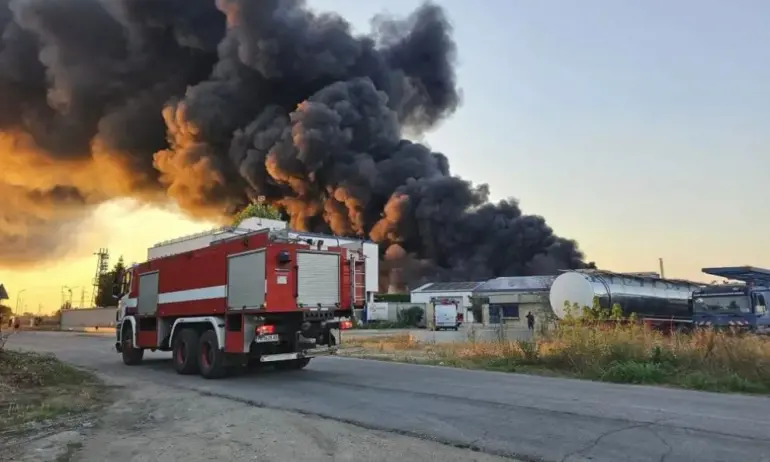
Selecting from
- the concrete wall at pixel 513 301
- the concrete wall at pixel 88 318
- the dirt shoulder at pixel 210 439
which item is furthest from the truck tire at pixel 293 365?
the concrete wall at pixel 88 318

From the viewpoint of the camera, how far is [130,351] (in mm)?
15328

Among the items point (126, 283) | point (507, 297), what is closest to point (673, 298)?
point (126, 283)

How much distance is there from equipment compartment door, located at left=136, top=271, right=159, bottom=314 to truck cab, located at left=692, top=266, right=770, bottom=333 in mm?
15303

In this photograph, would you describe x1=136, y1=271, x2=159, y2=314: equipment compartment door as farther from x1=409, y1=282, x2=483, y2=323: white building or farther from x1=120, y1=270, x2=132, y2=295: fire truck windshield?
x1=409, y1=282, x2=483, y2=323: white building

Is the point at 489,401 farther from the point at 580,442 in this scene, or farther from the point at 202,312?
the point at 202,312

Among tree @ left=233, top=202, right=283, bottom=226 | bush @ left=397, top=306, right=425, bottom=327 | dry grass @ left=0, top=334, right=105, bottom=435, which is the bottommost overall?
dry grass @ left=0, top=334, right=105, bottom=435

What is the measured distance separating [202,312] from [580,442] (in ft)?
27.9

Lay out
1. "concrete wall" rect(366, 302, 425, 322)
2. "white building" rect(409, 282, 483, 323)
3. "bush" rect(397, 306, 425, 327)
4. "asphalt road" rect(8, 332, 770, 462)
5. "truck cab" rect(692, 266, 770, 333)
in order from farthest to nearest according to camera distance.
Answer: "white building" rect(409, 282, 483, 323)
"concrete wall" rect(366, 302, 425, 322)
"bush" rect(397, 306, 425, 327)
"truck cab" rect(692, 266, 770, 333)
"asphalt road" rect(8, 332, 770, 462)

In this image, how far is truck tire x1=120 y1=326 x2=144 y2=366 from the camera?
15.2 metres

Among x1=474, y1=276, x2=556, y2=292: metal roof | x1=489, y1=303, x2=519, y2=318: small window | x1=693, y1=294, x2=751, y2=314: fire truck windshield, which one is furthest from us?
x1=489, y1=303, x2=519, y2=318: small window

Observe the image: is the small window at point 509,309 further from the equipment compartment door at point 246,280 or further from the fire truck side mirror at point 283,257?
the fire truck side mirror at point 283,257

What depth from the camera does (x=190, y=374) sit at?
12.6m

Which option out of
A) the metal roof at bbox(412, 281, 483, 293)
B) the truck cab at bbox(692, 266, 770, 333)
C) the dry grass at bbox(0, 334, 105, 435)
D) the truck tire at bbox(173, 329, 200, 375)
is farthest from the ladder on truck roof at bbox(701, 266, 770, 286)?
the metal roof at bbox(412, 281, 483, 293)

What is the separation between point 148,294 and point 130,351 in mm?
1866
